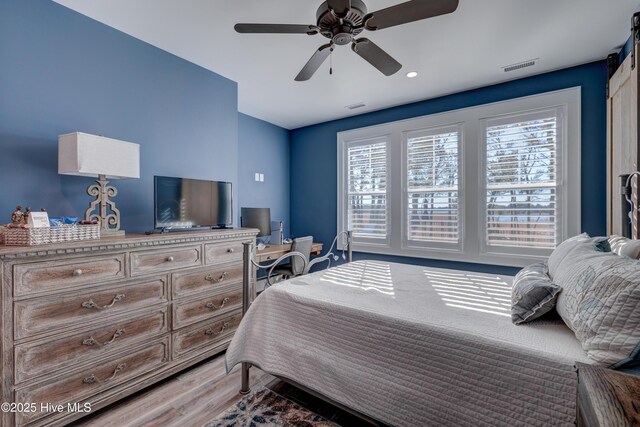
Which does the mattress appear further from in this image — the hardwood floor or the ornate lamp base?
the ornate lamp base

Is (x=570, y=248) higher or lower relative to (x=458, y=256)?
higher

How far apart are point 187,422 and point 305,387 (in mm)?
766

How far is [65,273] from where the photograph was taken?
1.66 metres

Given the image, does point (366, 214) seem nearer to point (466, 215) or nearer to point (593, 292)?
point (466, 215)

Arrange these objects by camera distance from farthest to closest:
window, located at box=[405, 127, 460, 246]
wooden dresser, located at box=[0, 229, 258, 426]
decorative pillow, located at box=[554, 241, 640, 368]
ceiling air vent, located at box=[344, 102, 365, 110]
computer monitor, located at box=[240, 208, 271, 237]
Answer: ceiling air vent, located at box=[344, 102, 365, 110] < computer monitor, located at box=[240, 208, 271, 237] < window, located at box=[405, 127, 460, 246] < wooden dresser, located at box=[0, 229, 258, 426] < decorative pillow, located at box=[554, 241, 640, 368]

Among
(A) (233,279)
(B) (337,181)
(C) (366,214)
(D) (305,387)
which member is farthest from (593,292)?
(B) (337,181)

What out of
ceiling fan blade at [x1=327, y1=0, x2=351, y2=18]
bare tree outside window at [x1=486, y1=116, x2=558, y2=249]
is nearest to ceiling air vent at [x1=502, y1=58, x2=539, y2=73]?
bare tree outside window at [x1=486, y1=116, x2=558, y2=249]

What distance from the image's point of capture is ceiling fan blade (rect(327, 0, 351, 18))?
5.30ft

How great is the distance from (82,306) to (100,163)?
93 centimetres

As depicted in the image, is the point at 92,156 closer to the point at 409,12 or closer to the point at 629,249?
the point at 409,12

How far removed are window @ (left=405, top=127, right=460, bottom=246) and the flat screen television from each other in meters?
2.48

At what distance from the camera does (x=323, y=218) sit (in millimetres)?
4875

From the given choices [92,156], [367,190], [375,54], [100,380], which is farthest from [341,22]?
[367,190]

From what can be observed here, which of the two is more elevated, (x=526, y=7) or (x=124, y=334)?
(x=526, y=7)
